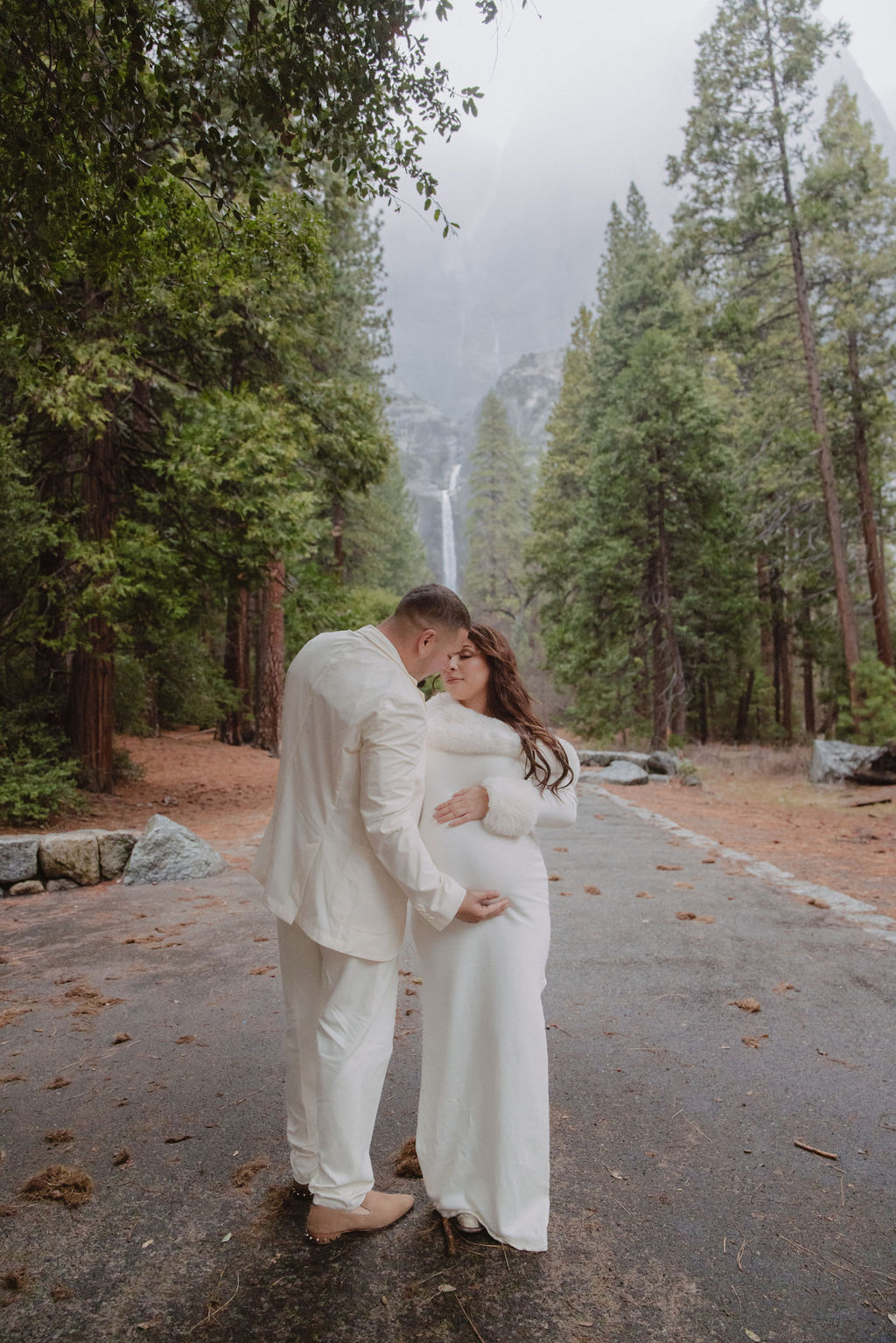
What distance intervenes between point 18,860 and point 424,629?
6349mm

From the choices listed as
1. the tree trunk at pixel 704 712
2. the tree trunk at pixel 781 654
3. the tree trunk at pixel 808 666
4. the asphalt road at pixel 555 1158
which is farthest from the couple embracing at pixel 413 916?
the tree trunk at pixel 781 654

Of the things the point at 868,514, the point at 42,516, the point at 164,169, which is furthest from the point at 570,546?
the point at 164,169

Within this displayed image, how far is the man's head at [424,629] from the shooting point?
2.51 metres

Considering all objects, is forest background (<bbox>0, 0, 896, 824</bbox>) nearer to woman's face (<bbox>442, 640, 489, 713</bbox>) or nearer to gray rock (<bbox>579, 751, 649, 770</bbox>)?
woman's face (<bbox>442, 640, 489, 713</bbox>)

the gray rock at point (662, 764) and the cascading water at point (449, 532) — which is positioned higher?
the cascading water at point (449, 532)

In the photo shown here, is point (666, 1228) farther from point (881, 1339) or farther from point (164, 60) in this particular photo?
point (164, 60)

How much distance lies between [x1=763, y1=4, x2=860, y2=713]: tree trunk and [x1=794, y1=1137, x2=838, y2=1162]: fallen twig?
16.0 metres

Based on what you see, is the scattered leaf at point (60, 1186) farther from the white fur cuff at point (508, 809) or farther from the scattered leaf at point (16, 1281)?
the white fur cuff at point (508, 809)

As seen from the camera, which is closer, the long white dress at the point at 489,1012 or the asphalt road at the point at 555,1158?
the asphalt road at the point at 555,1158

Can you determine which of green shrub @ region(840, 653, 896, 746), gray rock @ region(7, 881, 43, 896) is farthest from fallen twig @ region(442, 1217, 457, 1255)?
green shrub @ region(840, 653, 896, 746)

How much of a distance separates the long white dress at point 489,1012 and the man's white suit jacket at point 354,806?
168 millimetres

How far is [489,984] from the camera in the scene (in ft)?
8.14

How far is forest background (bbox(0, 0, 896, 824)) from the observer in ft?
12.2

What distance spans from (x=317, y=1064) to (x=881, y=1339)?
1.59 meters
